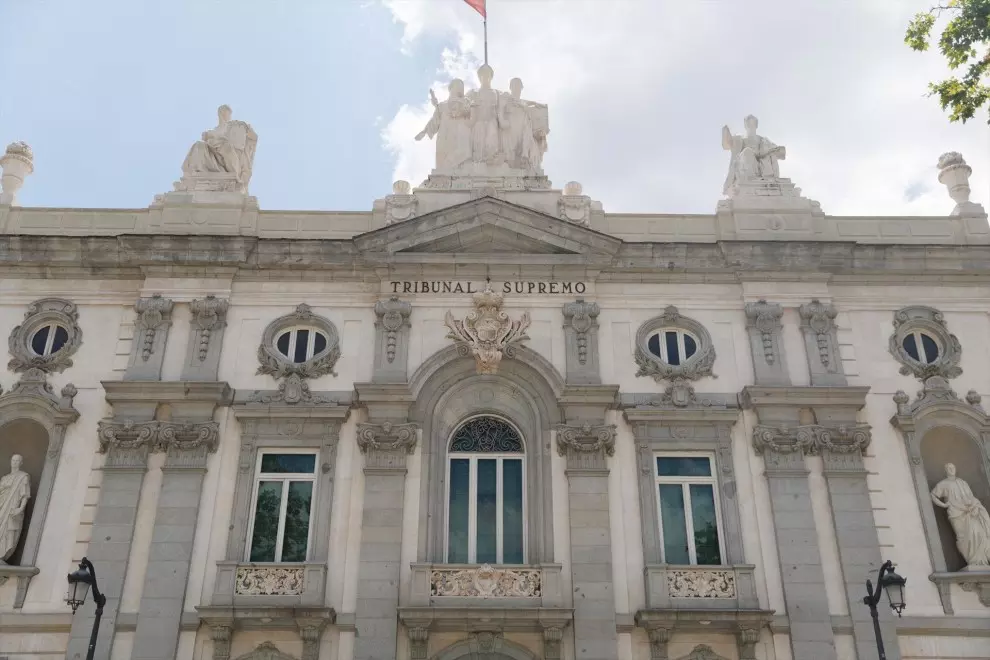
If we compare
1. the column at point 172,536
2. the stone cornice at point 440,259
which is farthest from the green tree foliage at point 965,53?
the column at point 172,536

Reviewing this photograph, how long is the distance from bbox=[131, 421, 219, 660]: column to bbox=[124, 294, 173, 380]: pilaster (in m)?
1.42

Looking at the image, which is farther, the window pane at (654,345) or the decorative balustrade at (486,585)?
the window pane at (654,345)

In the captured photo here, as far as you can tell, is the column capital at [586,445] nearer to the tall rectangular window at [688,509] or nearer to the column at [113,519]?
the tall rectangular window at [688,509]

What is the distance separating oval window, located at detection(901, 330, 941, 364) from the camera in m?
20.1

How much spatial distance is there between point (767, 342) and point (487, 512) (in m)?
6.85

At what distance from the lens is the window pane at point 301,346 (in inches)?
786

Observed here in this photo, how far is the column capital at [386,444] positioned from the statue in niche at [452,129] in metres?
6.88

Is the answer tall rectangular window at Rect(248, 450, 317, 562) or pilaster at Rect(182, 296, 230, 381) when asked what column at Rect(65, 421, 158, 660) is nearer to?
pilaster at Rect(182, 296, 230, 381)

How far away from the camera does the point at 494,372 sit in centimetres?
1961

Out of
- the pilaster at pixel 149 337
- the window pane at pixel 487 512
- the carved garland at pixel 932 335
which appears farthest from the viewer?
the carved garland at pixel 932 335

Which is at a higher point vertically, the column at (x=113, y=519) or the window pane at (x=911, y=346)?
the window pane at (x=911, y=346)

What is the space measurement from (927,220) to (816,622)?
9.86 meters

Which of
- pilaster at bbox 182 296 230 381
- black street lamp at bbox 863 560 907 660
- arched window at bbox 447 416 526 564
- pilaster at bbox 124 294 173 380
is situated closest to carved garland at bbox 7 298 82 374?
pilaster at bbox 124 294 173 380

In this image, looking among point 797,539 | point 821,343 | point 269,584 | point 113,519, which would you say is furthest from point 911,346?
point 113,519
